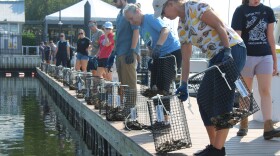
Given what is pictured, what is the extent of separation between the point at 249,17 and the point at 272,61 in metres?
0.52

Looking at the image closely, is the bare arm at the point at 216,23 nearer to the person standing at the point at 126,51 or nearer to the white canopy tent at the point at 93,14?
the person standing at the point at 126,51

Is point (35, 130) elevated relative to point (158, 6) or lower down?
lower down

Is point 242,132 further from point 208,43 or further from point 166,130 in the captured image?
point 208,43

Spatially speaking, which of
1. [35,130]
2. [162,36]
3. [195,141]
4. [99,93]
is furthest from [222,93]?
[35,130]

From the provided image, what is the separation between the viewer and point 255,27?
22.7 ft

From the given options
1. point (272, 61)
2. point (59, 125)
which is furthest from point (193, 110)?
point (59, 125)

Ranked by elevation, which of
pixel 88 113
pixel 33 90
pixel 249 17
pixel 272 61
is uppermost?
pixel 249 17

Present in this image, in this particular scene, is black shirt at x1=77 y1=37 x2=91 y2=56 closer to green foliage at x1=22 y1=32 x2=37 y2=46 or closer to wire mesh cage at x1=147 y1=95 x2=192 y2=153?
wire mesh cage at x1=147 y1=95 x2=192 y2=153

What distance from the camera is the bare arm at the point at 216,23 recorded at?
5.38 m

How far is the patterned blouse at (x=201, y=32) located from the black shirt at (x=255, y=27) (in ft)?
4.42

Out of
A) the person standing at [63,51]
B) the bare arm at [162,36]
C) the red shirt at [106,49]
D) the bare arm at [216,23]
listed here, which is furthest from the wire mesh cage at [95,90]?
the person standing at [63,51]

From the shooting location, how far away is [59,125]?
15844mm

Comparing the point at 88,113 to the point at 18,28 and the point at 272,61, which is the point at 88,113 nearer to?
A: the point at 272,61

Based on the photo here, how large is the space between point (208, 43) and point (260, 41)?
1.54 metres
